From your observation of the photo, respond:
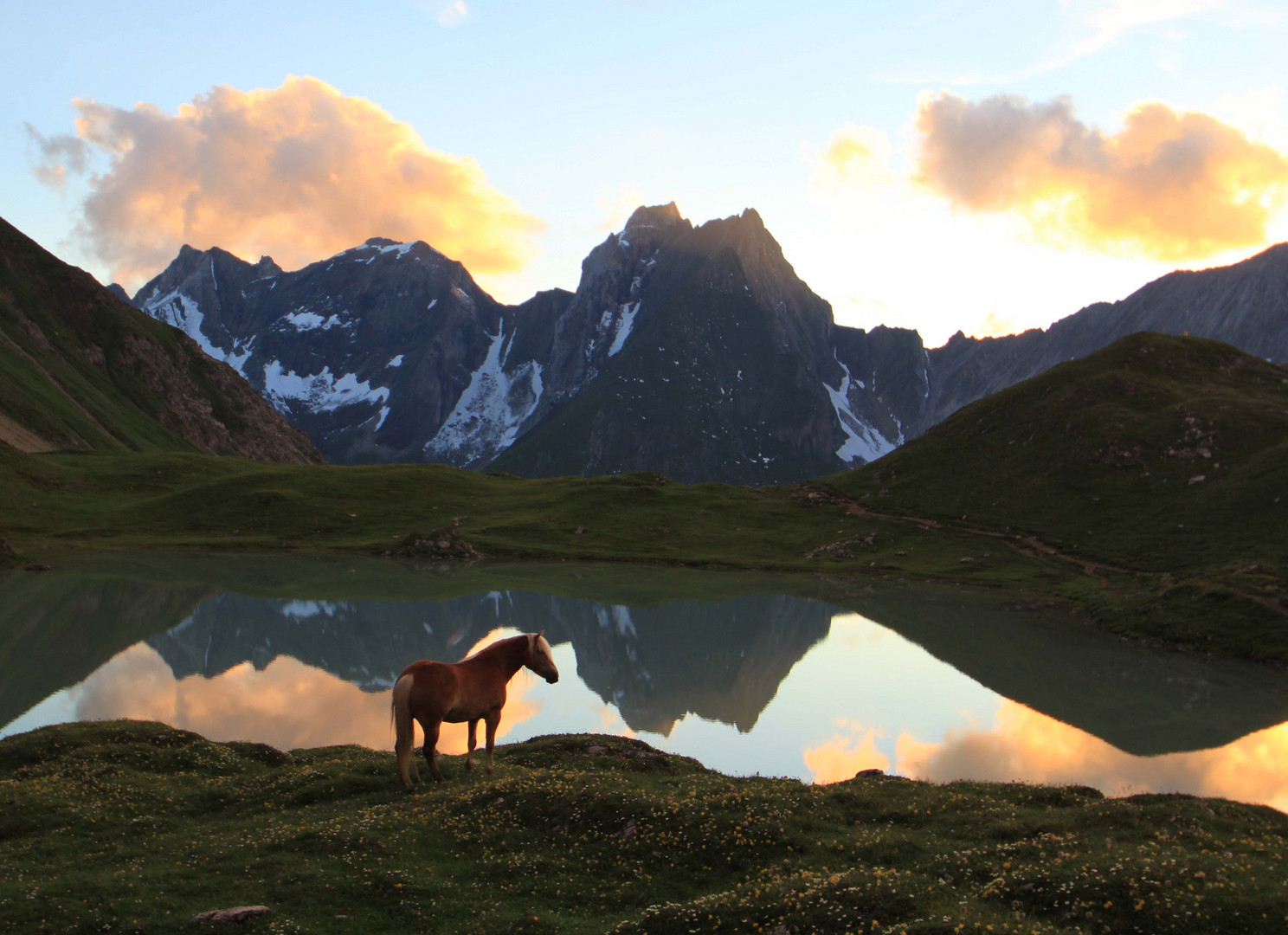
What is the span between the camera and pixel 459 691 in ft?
81.5

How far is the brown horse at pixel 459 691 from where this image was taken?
78.2 ft

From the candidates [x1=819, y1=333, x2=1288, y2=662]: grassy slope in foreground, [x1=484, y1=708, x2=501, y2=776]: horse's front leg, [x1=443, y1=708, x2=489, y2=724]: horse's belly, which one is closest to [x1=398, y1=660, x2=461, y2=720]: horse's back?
[x1=443, y1=708, x2=489, y2=724]: horse's belly

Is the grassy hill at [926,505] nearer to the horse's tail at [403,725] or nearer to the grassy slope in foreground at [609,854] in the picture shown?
the grassy slope in foreground at [609,854]

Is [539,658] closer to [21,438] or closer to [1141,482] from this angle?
[1141,482]

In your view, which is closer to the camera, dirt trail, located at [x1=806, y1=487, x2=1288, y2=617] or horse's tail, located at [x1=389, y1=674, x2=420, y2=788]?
horse's tail, located at [x1=389, y1=674, x2=420, y2=788]

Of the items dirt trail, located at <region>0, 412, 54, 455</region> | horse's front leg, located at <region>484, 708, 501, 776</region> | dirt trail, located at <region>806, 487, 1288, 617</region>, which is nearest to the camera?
horse's front leg, located at <region>484, 708, 501, 776</region>

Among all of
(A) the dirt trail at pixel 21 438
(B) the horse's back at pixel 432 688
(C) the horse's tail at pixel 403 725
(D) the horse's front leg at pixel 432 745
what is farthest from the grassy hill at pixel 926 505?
(C) the horse's tail at pixel 403 725

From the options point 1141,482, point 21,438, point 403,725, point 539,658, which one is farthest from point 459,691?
point 21,438

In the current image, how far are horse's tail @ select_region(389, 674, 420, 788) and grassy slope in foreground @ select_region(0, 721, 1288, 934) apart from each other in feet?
2.78

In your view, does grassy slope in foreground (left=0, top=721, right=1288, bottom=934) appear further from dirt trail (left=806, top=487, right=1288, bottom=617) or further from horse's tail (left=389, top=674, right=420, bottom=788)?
dirt trail (left=806, top=487, right=1288, bottom=617)

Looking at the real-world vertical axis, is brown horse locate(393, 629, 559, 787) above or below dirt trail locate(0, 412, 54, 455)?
below

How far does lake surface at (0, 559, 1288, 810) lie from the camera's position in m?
39.5

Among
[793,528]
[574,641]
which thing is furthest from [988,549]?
[574,641]

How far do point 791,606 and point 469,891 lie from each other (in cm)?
6373
